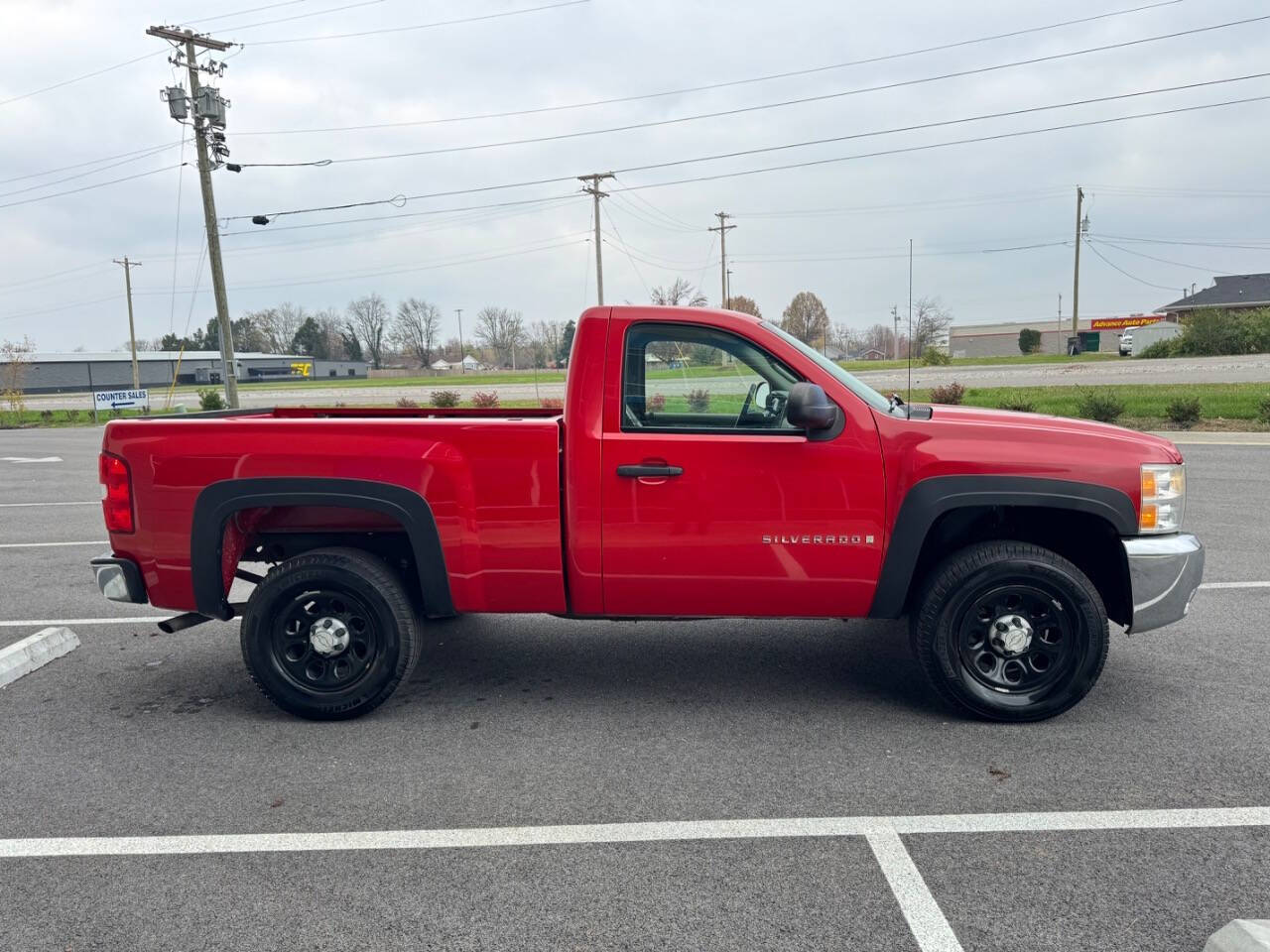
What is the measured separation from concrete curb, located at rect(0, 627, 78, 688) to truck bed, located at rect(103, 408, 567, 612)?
4.58 feet

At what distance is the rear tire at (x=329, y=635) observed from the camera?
4.39 metres

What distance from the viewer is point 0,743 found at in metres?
4.26

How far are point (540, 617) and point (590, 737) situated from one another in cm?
224

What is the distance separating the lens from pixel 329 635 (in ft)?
14.6

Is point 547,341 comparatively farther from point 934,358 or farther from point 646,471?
point 646,471

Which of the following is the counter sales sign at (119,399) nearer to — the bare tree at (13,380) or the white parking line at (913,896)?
the bare tree at (13,380)

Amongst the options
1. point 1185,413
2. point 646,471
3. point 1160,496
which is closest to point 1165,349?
point 1185,413

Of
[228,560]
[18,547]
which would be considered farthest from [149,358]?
[228,560]

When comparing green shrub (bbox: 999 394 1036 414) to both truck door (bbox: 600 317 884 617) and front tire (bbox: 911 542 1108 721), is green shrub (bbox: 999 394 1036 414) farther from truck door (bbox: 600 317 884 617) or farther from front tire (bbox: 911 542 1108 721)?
truck door (bbox: 600 317 884 617)

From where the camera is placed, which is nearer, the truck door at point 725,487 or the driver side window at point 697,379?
the truck door at point 725,487

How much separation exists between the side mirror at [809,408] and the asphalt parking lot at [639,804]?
1.40 m

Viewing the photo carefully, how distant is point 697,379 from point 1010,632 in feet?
6.00

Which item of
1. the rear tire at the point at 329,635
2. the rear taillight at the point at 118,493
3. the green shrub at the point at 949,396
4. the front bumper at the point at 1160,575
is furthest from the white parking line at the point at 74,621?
the green shrub at the point at 949,396

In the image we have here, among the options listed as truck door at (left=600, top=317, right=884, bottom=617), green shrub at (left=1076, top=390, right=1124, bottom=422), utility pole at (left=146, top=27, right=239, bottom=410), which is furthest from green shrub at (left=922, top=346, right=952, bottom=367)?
truck door at (left=600, top=317, right=884, bottom=617)
